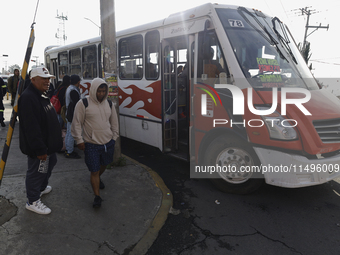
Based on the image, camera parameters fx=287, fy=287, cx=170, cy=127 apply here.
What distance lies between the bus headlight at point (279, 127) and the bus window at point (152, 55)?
115 inches

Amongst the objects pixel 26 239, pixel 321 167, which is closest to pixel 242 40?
pixel 321 167

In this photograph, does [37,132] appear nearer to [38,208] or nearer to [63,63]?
[38,208]

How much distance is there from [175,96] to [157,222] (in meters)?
2.99

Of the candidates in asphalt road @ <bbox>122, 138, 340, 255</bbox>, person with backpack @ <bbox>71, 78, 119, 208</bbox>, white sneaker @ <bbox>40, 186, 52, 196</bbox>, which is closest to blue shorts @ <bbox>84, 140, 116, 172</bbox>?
person with backpack @ <bbox>71, 78, 119, 208</bbox>

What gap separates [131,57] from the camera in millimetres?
7000

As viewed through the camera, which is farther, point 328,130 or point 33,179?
point 328,130

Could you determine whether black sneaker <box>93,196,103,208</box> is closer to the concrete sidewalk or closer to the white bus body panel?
the concrete sidewalk

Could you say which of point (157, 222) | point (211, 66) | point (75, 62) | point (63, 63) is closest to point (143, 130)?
point (211, 66)

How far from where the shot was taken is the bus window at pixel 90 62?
8484 mm

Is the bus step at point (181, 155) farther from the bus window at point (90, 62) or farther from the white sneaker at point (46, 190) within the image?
the bus window at point (90, 62)

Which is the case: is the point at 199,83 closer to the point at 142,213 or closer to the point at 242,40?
the point at 242,40

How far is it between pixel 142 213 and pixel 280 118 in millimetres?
2279

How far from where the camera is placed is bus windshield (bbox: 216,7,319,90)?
4.39m

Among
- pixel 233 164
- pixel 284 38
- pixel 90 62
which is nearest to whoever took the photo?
pixel 233 164
